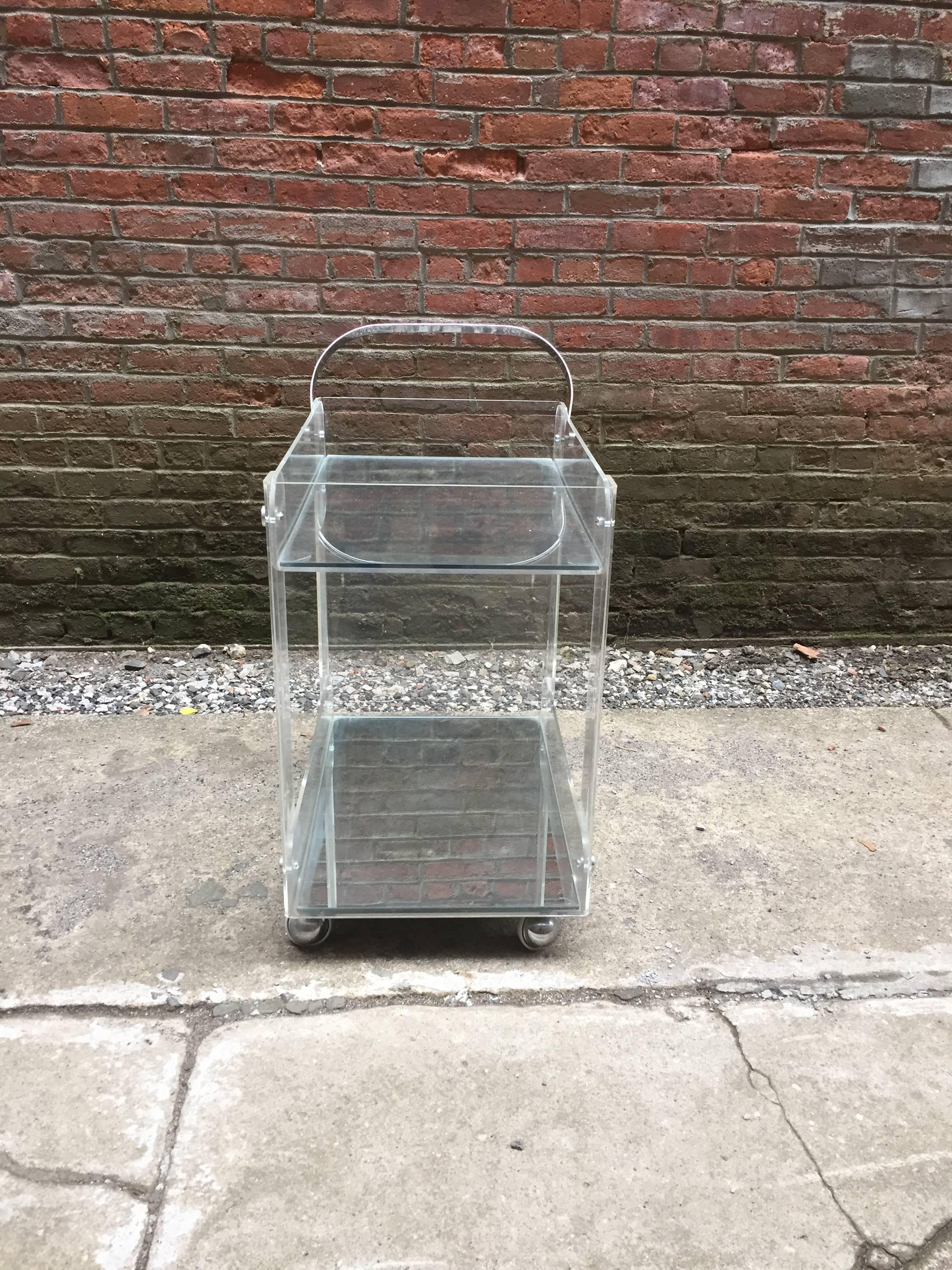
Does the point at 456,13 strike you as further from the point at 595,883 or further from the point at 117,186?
the point at 595,883

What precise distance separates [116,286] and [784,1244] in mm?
3177

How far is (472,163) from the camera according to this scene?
10.0ft

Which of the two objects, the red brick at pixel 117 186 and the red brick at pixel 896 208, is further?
the red brick at pixel 896 208

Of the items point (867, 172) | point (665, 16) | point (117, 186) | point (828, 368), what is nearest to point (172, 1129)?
point (117, 186)

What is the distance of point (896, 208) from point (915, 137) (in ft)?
0.73

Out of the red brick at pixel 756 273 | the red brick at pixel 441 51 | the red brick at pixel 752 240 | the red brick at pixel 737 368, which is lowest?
the red brick at pixel 737 368

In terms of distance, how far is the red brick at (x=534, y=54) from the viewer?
2955 mm

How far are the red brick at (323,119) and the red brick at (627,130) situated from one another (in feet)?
2.16

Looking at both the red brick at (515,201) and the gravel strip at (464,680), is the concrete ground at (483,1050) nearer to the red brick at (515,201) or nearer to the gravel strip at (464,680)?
the gravel strip at (464,680)

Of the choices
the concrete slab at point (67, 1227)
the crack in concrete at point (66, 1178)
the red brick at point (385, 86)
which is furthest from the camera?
the red brick at point (385, 86)

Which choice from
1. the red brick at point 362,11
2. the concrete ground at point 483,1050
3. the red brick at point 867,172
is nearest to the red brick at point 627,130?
the red brick at point 867,172

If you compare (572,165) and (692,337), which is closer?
(572,165)

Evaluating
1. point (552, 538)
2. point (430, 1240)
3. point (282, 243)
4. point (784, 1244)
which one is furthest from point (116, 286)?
point (784, 1244)

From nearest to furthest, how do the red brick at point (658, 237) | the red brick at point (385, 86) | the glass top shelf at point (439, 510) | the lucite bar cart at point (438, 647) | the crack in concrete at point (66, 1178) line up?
the crack in concrete at point (66, 1178), the glass top shelf at point (439, 510), the lucite bar cart at point (438, 647), the red brick at point (385, 86), the red brick at point (658, 237)
